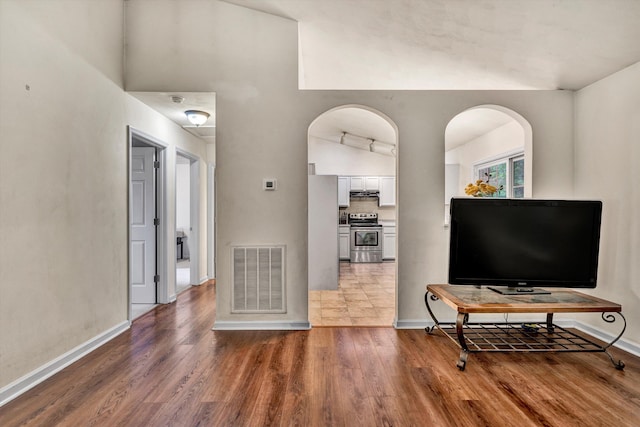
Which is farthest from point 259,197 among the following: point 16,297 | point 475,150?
point 475,150

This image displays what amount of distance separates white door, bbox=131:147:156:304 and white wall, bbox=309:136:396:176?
4.54 meters

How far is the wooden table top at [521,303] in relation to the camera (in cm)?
252

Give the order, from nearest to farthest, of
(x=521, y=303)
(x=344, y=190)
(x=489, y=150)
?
(x=521, y=303)
(x=489, y=150)
(x=344, y=190)

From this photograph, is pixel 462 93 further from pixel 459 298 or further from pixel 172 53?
pixel 172 53

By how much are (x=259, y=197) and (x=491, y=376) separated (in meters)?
2.37

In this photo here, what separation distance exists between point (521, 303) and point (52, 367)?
3410 mm

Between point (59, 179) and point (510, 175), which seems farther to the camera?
point (510, 175)

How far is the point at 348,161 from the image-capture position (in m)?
8.24

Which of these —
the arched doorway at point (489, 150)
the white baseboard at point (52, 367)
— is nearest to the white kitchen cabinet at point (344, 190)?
the arched doorway at point (489, 150)

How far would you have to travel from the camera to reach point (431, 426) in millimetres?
1798

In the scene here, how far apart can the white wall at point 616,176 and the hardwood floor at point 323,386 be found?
54 centimetres

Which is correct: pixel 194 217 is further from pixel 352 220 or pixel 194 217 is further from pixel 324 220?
pixel 352 220

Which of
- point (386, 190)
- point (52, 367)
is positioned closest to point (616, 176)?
point (52, 367)

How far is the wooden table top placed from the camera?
252 cm
